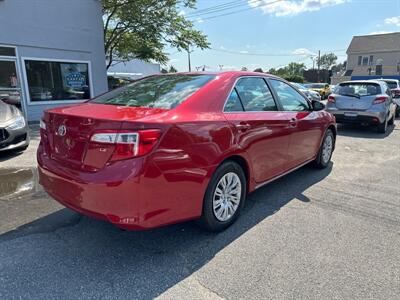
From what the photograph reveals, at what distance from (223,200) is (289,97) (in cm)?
197

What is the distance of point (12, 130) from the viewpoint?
5660 mm

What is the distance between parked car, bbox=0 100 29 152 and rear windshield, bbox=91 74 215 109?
3.10 meters

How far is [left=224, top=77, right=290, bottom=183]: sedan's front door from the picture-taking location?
10.5 feet

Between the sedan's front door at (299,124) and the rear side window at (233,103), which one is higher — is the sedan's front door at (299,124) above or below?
below

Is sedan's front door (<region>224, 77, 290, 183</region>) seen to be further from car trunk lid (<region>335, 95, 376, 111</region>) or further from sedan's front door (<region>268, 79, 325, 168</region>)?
car trunk lid (<region>335, 95, 376, 111</region>)

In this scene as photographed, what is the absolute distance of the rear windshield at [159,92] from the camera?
9.58ft

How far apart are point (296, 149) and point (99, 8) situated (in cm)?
1026

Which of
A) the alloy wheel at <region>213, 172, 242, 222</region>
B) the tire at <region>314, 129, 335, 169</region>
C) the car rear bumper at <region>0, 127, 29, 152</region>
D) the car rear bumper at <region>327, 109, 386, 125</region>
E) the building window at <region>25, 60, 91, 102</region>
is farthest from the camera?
the building window at <region>25, 60, 91, 102</region>

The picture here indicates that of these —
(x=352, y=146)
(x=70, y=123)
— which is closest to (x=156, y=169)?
(x=70, y=123)

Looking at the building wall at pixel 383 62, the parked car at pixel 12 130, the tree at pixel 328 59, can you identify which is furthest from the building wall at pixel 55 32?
the tree at pixel 328 59

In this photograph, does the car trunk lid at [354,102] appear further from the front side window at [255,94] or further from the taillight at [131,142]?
the taillight at [131,142]

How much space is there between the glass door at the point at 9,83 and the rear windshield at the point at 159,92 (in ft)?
24.9

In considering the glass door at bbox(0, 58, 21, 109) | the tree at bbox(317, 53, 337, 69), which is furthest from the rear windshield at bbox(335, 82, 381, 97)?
the tree at bbox(317, 53, 337, 69)

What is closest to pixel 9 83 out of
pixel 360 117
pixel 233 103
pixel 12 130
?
pixel 12 130
